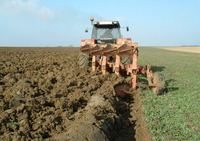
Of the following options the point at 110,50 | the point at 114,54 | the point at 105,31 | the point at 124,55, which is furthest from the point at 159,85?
the point at 105,31

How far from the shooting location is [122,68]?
6.58m

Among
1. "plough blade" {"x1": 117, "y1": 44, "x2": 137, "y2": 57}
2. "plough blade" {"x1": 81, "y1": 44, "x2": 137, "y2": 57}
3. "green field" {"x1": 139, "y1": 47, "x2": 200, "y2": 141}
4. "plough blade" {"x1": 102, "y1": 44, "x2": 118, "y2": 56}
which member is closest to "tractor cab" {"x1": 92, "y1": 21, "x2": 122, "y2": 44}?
"plough blade" {"x1": 81, "y1": 44, "x2": 137, "y2": 57}

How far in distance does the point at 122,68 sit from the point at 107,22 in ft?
9.64

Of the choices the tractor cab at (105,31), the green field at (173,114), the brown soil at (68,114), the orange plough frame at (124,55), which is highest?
the tractor cab at (105,31)

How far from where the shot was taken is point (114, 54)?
6.55 metres

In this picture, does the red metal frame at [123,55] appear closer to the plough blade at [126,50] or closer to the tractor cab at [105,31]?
the plough blade at [126,50]

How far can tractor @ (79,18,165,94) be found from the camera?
5938 mm

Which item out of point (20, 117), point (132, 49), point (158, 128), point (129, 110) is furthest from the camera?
point (132, 49)

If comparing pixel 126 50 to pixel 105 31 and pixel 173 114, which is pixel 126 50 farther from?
pixel 105 31

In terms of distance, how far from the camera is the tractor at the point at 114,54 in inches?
234

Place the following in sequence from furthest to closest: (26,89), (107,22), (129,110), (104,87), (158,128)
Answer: (107,22) < (104,87) < (129,110) < (26,89) < (158,128)

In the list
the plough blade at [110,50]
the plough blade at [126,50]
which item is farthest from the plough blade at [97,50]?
the plough blade at [126,50]

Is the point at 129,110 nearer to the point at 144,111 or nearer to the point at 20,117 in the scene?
the point at 144,111

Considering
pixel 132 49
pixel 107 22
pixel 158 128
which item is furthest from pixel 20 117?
pixel 107 22
